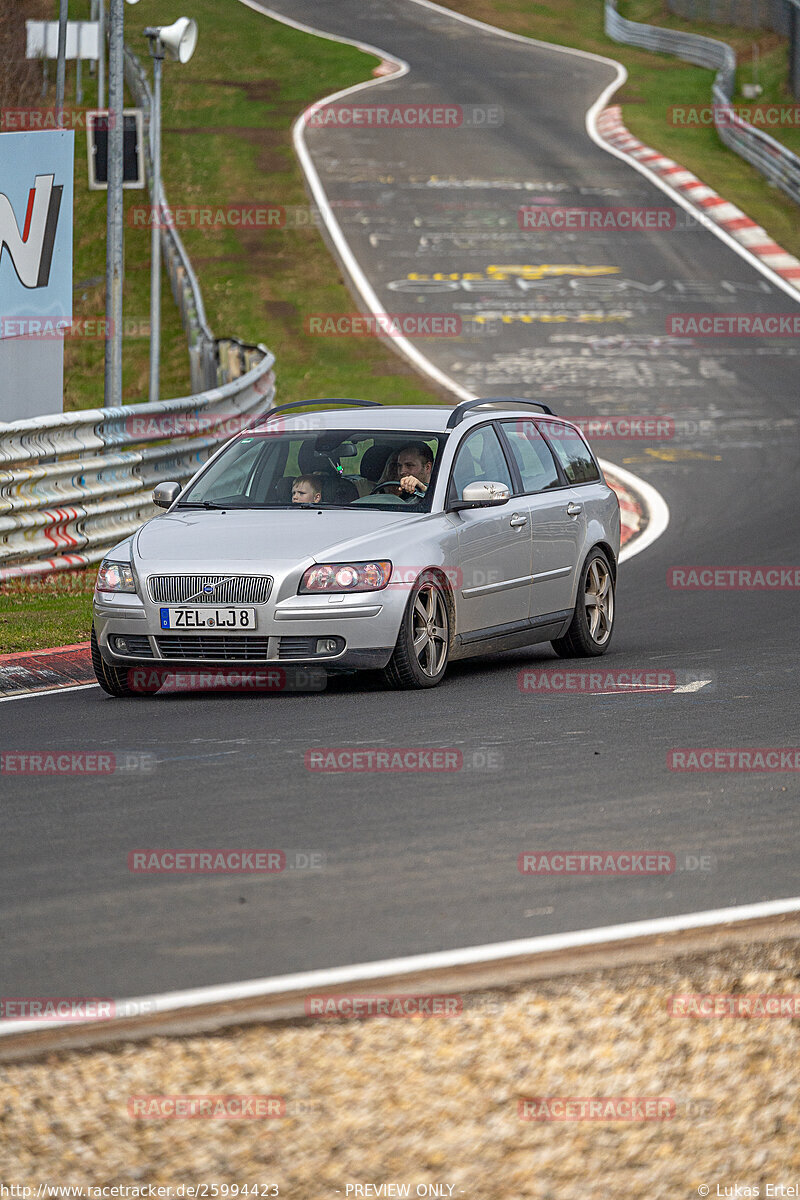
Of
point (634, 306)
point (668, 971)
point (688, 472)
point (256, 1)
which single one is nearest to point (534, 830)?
point (668, 971)

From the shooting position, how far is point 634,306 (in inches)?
1258

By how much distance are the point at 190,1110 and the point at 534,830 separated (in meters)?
2.88

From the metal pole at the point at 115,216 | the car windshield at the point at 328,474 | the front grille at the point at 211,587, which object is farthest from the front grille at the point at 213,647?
the metal pole at the point at 115,216

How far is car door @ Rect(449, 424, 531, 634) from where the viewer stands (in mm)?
10969

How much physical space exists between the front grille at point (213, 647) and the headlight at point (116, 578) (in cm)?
37

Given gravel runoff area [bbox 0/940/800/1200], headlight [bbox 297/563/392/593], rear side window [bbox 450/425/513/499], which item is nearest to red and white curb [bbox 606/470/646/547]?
rear side window [bbox 450/425/513/499]

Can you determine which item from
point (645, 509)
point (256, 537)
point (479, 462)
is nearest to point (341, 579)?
point (256, 537)

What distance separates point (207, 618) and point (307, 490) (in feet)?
4.45

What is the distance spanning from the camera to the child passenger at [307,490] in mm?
11109

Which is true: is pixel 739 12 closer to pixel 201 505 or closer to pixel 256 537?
pixel 201 505

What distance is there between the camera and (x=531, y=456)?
40.2 ft

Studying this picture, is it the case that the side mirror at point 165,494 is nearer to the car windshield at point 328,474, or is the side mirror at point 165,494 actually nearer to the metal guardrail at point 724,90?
the car windshield at point 328,474

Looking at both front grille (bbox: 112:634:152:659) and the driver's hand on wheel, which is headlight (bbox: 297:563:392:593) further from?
the driver's hand on wheel

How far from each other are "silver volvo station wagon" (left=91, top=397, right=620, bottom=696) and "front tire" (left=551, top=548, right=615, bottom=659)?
1cm
